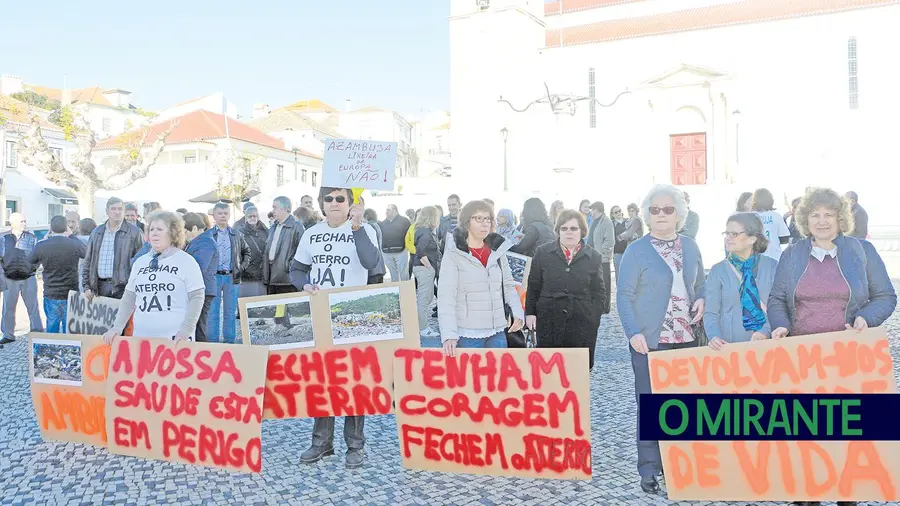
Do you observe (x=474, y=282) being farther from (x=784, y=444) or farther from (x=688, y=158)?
(x=688, y=158)

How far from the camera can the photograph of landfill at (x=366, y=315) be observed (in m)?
4.91

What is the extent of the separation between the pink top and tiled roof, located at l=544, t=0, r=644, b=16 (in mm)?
40065

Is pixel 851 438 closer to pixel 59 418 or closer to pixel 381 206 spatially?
pixel 59 418

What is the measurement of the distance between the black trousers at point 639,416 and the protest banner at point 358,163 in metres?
2.33

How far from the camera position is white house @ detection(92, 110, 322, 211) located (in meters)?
46.0

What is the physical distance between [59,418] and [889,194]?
3329 centimetres

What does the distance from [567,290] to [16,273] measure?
26.7 feet

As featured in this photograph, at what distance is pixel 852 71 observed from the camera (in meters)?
31.4

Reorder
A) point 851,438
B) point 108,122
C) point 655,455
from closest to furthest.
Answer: point 851,438 < point 655,455 < point 108,122

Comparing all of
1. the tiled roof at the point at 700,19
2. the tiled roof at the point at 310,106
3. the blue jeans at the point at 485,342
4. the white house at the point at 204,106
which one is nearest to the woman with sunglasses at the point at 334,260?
the blue jeans at the point at 485,342

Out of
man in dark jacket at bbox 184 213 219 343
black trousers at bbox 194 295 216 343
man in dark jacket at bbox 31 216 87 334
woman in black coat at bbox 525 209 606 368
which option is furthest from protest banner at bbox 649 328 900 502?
man in dark jacket at bbox 31 216 87 334

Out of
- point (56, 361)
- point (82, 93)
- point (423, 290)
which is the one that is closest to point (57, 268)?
point (56, 361)

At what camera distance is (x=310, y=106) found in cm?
8812

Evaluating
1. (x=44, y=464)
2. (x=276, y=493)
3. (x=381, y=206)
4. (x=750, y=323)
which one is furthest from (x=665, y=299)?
(x=381, y=206)
